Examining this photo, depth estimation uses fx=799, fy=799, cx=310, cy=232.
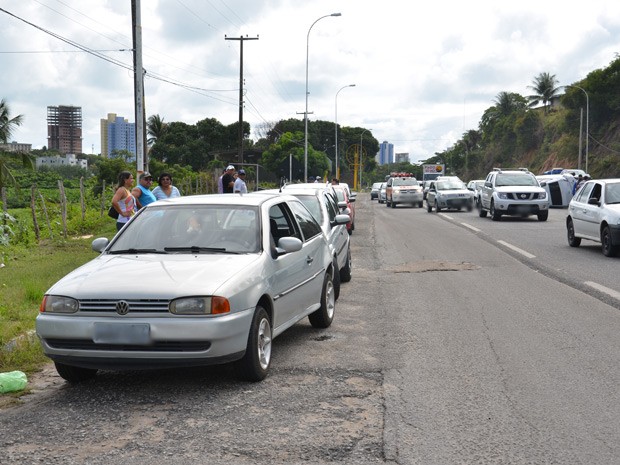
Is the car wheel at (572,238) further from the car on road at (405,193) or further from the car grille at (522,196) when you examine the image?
the car on road at (405,193)

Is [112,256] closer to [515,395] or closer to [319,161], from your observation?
[515,395]

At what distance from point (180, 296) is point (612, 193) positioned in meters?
12.9

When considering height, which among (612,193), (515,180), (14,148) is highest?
(14,148)

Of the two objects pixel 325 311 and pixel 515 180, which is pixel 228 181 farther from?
pixel 515 180

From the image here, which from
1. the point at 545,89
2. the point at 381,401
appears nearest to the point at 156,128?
the point at 545,89

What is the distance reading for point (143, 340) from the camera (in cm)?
587

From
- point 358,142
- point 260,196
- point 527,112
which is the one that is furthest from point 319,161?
point 260,196

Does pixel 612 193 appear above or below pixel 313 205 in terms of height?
above

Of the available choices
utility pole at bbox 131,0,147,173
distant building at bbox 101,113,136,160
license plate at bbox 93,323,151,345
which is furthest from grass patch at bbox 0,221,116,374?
distant building at bbox 101,113,136,160

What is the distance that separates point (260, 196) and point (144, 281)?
89.6 inches

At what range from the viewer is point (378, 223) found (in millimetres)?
30047

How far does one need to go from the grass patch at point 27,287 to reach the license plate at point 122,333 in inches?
62.3

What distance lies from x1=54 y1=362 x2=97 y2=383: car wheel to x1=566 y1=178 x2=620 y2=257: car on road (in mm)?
11858

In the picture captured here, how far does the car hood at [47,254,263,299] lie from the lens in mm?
5979
